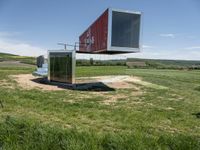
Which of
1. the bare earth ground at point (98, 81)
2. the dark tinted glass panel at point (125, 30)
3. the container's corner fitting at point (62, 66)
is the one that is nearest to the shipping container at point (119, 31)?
the dark tinted glass panel at point (125, 30)

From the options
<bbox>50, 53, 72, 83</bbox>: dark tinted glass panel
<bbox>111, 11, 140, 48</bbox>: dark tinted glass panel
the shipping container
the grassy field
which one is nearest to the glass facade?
<bbox>50, 53, 72, 83</bbox>: dark tinted glass panel

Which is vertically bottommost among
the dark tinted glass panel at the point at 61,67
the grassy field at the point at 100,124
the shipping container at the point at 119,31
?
the grassy field at the point at 100,124

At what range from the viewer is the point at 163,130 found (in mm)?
7309

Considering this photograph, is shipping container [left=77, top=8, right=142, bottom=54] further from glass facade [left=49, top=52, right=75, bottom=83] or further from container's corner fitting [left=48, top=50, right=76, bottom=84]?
glass facade [left=49, top=52, right=75, bottom=83]

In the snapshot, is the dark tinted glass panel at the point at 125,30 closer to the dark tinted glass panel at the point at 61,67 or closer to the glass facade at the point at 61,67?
the glass facade at the point at 61,67

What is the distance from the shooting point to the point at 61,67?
18.8 m

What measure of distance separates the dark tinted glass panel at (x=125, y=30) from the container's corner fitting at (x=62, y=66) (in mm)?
3086

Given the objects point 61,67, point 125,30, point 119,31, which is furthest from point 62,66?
point 125,30

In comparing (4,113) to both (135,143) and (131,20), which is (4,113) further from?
(131,20)

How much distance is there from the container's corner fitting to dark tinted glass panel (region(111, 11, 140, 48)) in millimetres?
3086

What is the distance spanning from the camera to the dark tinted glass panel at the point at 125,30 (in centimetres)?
1581

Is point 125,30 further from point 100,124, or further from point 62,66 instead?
point 100,124

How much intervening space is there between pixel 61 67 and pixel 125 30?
17.0 ft

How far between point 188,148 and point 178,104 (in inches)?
268
